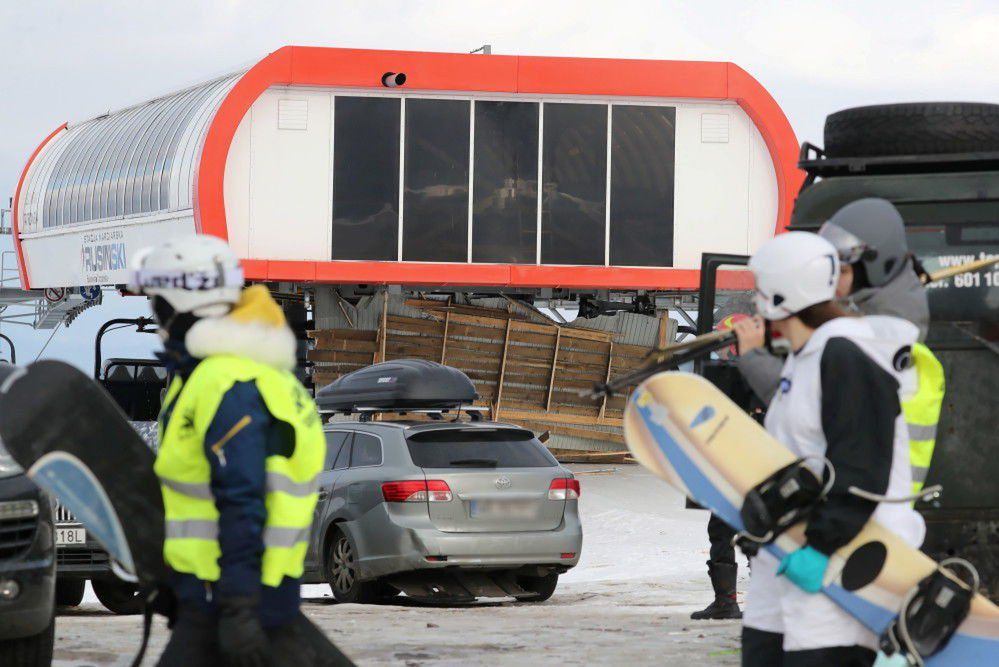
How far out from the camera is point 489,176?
88.8 ft

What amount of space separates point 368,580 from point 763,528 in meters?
9.07

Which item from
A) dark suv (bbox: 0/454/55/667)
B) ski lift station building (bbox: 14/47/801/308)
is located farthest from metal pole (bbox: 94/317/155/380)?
dark suv (bbox: 0/454/55/667)

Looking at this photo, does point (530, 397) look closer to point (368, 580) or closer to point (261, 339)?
point (368, 580)

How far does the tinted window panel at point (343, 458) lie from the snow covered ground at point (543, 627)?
3.79 ft

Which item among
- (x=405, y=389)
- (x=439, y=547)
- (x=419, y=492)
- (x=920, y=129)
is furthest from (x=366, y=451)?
Answer: (x=920, y=129)

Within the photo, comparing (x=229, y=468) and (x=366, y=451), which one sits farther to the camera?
(x=366, y=451)

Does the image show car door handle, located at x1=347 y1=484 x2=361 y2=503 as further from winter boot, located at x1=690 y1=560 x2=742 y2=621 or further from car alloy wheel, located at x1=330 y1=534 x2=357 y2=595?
winter boot, located at x1=690 y1=560 x2=742 y2=621

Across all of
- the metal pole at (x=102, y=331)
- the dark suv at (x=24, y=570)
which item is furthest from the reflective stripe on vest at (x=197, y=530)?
the metal pole at (x=102, y=331)

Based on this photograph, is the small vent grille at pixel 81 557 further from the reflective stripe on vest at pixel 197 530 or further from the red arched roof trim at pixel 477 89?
Answer: the red arched roof trim at pixel 477 89

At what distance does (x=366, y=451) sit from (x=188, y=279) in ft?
30.0

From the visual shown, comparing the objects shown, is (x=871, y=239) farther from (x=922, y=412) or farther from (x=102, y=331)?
(x=102, y=331)

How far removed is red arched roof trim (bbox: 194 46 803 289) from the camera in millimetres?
26219

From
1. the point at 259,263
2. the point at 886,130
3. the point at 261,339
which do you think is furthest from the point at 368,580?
the point at 259,263

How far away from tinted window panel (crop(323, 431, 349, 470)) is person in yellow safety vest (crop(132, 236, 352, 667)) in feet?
30.9
